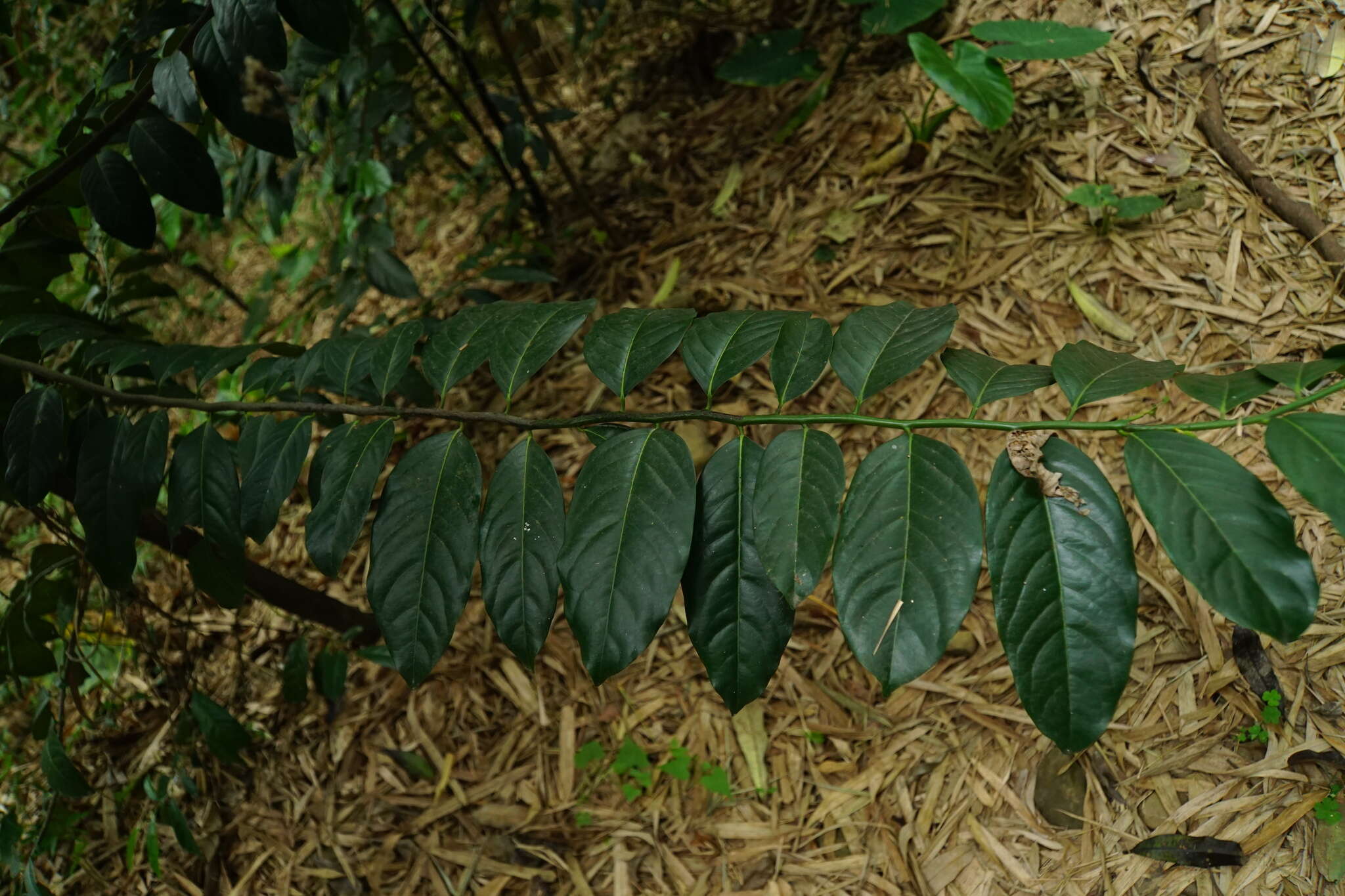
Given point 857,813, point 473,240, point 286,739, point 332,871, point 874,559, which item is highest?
point 874,559

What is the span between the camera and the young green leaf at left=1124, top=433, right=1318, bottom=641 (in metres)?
0.62

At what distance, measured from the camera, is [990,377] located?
2.65 feet

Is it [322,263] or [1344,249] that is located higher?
[322,263]

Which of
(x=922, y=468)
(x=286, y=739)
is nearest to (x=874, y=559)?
(x=922, y=468)

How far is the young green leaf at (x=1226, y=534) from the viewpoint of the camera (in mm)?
616

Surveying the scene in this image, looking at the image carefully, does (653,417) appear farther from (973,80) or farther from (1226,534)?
(973,80)

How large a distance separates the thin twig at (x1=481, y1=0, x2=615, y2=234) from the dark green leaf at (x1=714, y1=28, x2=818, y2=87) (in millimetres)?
485

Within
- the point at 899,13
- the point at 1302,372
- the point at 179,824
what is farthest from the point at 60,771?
the point at 899,13

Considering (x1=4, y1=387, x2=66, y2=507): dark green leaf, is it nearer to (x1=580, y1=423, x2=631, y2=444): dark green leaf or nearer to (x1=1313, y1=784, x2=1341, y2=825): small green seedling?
(x1=580, y1=423, x2=631, y2=444): dark green leaf

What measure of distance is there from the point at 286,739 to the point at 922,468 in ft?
5.37

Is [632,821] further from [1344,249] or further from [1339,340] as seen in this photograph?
[1344,249]

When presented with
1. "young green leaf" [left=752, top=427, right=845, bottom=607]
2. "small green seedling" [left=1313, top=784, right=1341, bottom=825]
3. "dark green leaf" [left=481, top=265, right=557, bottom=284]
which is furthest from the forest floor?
"young green leaf" [left=752, top=427, right=845, bottom=607]

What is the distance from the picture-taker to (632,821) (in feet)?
5.00

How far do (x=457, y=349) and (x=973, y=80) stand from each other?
1.41 m
